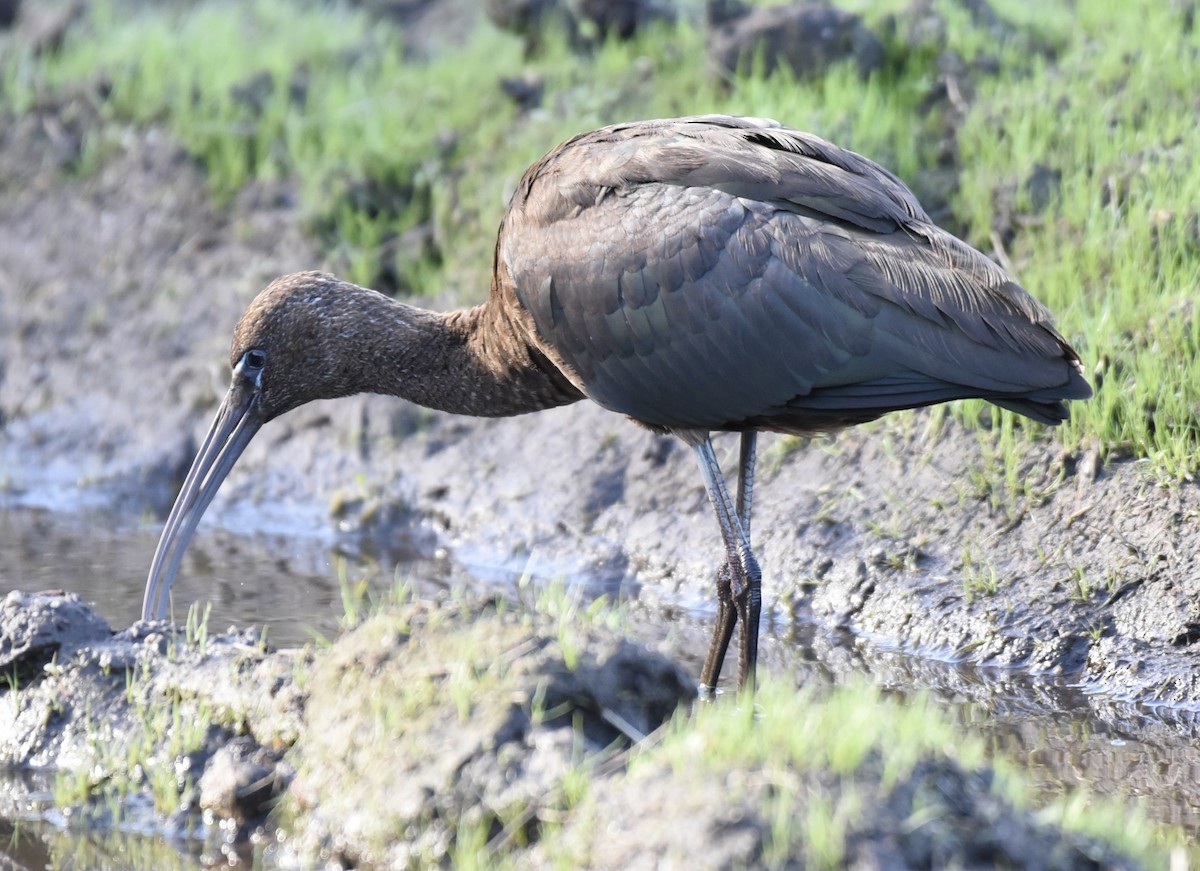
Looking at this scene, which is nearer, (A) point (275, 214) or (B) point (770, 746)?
(B) point (770, 746)

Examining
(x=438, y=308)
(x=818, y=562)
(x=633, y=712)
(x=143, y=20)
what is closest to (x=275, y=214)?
(x=438, y=308)

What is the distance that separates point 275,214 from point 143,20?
292 centimetres

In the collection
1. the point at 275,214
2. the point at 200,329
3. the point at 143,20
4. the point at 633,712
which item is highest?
the point at 143,20

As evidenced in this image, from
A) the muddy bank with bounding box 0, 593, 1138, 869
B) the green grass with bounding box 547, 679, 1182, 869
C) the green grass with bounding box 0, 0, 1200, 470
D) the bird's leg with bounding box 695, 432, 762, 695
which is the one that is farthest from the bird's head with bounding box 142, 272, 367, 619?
the green grass with bounding box 547, 679, 1182, 869

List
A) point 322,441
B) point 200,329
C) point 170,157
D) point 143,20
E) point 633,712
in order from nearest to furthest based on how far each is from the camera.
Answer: point 633,712
point 322,441
point 200,329
point 170,157
point 143,20

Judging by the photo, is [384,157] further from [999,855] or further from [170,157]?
[999,855]

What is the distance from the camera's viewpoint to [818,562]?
19.6ft

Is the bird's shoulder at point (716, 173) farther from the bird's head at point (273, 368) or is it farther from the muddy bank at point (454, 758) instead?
the muddy bank at point (454, 758)

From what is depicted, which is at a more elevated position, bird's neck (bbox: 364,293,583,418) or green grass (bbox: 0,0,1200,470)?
green grass (bbox: 0,0,1200,470)

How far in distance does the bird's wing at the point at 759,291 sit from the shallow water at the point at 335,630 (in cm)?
99

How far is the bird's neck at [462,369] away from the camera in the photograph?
17.1 feet

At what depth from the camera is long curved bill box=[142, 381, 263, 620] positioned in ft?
17.7

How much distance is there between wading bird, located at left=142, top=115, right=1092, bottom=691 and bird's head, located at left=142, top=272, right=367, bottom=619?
54cm

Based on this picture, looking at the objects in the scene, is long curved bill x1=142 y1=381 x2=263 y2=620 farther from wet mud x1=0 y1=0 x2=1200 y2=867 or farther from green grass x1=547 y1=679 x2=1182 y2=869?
green grass x1=547 y1=679 x2=1182 y2=869
